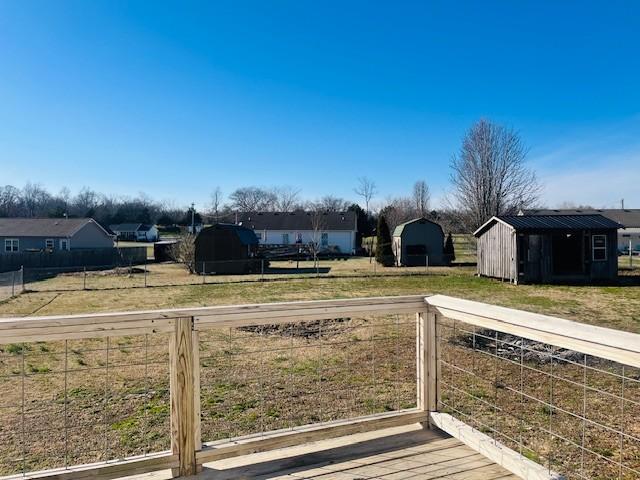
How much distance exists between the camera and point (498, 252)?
19.0 m

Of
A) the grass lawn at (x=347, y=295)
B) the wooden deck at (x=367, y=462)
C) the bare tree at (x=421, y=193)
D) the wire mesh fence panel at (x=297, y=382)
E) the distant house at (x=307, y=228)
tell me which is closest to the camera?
the wooden deck at (x=367, y=462)

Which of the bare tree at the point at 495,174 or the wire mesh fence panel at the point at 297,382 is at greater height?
the bare tree at the point at 495,174

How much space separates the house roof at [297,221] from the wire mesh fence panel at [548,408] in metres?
31.8

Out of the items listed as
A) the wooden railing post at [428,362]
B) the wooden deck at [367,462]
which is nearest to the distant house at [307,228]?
the wooden railing post at [428,362]

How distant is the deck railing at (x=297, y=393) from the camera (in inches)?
87.8

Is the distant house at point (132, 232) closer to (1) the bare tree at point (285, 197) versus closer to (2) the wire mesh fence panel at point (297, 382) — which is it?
(1) the bare tree at point (285, 197)

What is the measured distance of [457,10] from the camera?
11.5 m

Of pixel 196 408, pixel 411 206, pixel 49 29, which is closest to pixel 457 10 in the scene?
pixel 49 29

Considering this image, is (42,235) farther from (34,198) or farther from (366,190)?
(34,198)

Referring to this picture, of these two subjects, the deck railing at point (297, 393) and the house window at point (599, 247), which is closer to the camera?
the deck railing at point (297, 393)

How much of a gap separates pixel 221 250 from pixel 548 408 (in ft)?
67.9

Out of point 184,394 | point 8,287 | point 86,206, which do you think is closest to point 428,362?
point 184,394

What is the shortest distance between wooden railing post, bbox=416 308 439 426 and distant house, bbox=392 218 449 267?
23.5 metres

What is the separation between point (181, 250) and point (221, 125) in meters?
7.46
